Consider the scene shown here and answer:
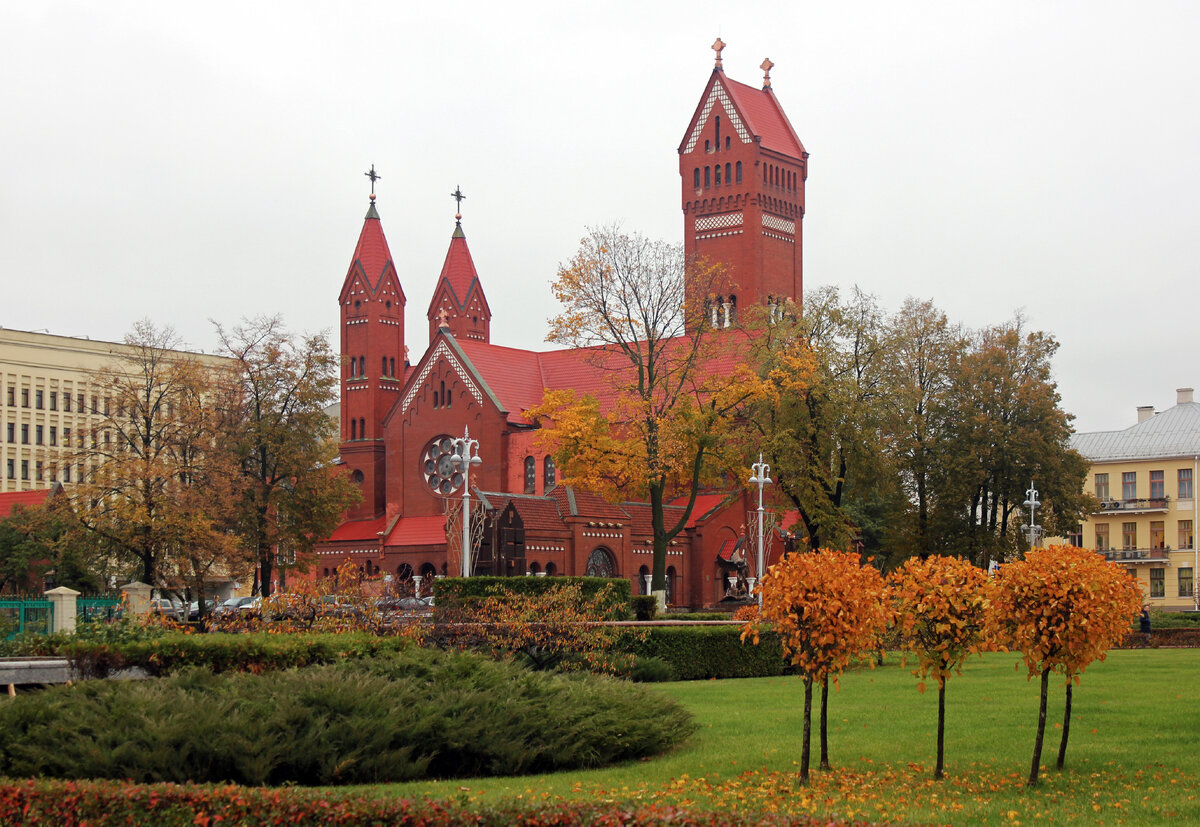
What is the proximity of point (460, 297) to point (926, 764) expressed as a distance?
68452 millimetres

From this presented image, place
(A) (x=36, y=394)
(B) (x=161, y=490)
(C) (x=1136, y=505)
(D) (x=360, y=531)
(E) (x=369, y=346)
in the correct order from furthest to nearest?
(A) (x=36, y=394) → (E) (x=369, y=346) → (D) (x=360, y=531) → (C) (x=1136, y=505) → (B) (x=161, y=490)

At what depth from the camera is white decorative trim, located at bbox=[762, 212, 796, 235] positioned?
6912 cm

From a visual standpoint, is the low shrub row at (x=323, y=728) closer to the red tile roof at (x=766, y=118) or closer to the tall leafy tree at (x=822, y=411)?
the tall leafy tree at (x=822, y=411)

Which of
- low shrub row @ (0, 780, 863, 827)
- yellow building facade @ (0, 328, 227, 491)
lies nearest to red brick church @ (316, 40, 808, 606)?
yellow building facade @ (0, 328, 227, 491)

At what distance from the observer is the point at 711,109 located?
7044 centimetres

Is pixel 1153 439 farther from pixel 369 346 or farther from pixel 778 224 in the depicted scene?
pixel 369 346

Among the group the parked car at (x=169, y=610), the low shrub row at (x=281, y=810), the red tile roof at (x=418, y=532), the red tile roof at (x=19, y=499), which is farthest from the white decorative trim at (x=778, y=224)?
the low shrub row at (x=281, y=810)

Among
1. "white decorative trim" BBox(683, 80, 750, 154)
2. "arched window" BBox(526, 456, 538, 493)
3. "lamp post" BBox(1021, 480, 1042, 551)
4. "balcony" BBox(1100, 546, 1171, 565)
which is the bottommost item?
"balcony" BBox(1100, 546, 1171, 565)

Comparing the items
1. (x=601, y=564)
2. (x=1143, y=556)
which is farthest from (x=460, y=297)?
(x=1143, y=556)

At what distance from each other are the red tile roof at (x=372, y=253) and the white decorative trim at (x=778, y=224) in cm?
2239

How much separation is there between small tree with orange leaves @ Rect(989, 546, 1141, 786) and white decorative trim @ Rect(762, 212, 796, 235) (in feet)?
187

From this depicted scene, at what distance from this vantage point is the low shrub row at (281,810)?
978 cm

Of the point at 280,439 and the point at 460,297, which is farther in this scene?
the point at 460,297

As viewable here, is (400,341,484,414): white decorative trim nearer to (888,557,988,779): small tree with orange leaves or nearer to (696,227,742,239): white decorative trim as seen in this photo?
(696,227,742,239): white decorative trim
